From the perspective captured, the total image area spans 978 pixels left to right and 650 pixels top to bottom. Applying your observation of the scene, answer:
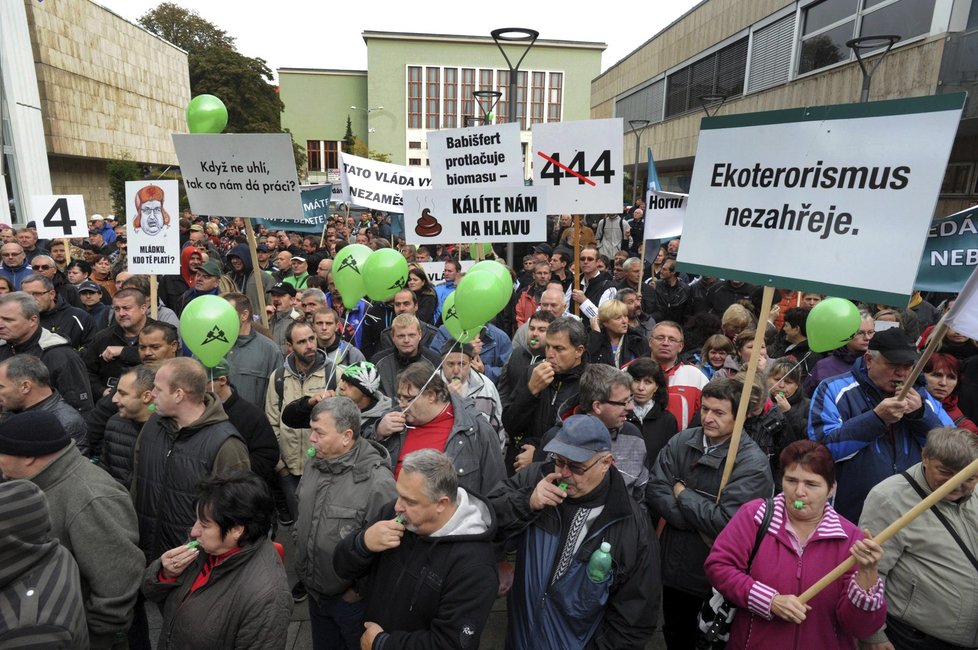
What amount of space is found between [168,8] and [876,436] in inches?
2469

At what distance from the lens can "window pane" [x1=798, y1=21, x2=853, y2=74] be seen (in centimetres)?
1725

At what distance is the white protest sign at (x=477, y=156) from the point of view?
638 centimetres

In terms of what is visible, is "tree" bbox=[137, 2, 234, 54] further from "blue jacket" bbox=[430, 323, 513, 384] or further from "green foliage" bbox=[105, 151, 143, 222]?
"blue jacket" bbox=[430, 323, 513, 384]

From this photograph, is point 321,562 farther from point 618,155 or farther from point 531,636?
point 618,155

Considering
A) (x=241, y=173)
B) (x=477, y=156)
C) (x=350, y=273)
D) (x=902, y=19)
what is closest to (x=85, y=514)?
(x=350, y=273)

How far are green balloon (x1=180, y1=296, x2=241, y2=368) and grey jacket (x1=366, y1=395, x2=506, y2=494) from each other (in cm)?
146

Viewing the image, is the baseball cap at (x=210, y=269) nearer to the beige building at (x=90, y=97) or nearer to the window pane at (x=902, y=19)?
the window pane at (x=902, y=19)

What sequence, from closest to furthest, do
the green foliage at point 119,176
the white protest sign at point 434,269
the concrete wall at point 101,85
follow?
the white protest sign at point 434,269, the concrete wall at point 101,85, the green foliage at point 119,176

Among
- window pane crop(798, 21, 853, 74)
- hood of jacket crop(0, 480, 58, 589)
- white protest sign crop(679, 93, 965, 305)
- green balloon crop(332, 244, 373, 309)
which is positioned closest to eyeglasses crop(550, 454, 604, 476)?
white protest sign crop(679, 93, 965, 305)

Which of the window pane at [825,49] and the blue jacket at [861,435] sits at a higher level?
the window pane at [825,49]

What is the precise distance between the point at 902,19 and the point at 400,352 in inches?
649

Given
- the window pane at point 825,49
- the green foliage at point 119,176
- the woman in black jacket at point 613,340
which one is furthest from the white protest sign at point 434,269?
the green foliage at point 119,176

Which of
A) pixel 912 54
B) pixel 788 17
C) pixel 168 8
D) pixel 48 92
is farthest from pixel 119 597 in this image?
pixel 168 8

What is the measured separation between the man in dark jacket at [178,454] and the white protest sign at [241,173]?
8.21 feet
